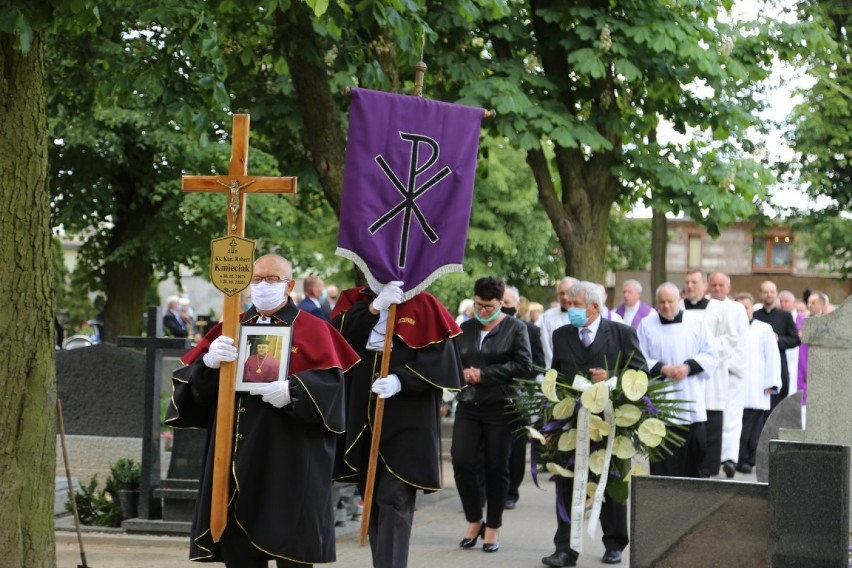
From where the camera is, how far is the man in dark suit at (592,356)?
10125mm

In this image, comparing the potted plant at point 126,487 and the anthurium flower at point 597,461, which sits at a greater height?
the anthurium flower at point 597,461

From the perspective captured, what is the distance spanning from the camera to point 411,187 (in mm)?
8578

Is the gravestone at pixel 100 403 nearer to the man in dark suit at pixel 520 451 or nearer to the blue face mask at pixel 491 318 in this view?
the man in dark suit at pixel 520 451

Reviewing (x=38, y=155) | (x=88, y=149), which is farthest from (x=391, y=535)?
(x=88, y=149)

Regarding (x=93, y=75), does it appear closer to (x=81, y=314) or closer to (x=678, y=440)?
(x=678, y=440)

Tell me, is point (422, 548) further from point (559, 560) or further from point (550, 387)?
point (550, 387)

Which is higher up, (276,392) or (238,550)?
(276,392)

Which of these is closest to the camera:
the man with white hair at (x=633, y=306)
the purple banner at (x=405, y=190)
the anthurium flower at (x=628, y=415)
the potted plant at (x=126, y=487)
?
the purple banner at (x=405, y=190)

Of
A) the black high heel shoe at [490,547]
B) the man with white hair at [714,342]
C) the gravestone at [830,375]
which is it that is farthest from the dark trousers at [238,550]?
the man with white hair at [714,342]

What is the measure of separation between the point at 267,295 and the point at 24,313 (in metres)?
1.41

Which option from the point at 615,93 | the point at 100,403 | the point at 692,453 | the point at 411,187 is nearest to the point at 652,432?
the point at 692,453

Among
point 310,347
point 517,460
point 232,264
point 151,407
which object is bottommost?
point 517,460

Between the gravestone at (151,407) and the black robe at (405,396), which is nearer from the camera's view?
the black robe at (405,396)

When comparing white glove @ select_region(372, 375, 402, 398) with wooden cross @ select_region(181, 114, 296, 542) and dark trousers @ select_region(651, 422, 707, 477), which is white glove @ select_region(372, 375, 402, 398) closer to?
wooden cross @ select_region(181, 114, 296, 542)
